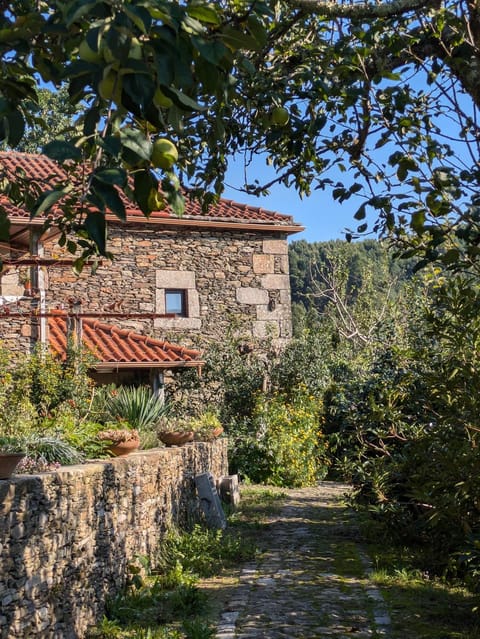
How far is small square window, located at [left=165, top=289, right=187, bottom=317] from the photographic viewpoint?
15.3 m

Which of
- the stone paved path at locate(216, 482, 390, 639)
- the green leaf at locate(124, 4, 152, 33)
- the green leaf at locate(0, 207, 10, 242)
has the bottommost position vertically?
the stone paved path at locate(216, 482, 390, 639)

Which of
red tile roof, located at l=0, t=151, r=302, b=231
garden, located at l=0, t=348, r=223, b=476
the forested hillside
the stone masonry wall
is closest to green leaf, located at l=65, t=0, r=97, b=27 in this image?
garden, located at l=0, t=348, r=223, b=476

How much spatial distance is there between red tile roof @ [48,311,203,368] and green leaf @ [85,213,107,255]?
10.8 m

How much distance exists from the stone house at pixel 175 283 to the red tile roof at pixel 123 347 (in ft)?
0.07

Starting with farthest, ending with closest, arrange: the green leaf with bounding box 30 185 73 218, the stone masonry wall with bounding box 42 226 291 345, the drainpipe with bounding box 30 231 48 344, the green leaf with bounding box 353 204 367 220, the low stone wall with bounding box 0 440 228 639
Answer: the stone masonry wall with bounding box 42 226 291 345 < the drainpipe with bounding box 30 231 48 344 < the low stone wall with bounding box 0 440 228 639 < the green leaf with bounding box 353 204 367 220 < the green leaf with bounding box 30 185 73 218

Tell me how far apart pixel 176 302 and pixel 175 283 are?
410 millimetres

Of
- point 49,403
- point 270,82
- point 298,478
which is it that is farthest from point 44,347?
point 270,82

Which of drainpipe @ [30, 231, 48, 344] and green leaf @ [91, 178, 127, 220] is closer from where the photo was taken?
green leaf @ [91, 178, 127, 220]

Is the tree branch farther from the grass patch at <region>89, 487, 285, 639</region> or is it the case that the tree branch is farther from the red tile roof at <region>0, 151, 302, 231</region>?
the red tile roof at <region>0, 151, 302, 231</region>

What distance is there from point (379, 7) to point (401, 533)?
19.4 ft

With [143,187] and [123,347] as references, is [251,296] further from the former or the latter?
[143,187]

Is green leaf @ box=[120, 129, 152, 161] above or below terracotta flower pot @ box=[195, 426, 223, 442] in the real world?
above

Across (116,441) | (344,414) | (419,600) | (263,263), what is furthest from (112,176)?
(263,263)

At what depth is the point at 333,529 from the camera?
938 centimetres
